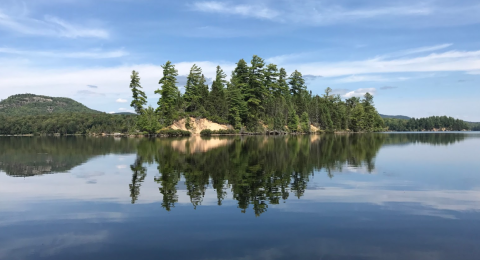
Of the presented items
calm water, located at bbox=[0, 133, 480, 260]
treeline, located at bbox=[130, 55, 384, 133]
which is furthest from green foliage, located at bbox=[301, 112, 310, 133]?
calm water, located at bbox=[0, 133, 480, 260]

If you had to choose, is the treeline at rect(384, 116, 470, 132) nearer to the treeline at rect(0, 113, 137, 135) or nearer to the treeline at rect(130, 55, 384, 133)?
the treeline at rect(130, 55, 384, 133)

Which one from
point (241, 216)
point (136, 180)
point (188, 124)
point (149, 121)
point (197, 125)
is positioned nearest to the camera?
point (241, 216)

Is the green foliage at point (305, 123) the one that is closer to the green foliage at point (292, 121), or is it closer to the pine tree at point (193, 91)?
the green foliage at point (292, 121)

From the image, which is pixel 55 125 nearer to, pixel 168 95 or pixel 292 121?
pixel 168 95

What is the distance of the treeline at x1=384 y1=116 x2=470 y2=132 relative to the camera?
18212 centimetres

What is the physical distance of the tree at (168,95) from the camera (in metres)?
82.2

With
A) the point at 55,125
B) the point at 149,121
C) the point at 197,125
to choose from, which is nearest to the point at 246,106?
the point at 197,125

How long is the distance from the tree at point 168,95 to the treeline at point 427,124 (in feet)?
453

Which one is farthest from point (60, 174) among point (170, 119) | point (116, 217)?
point (170, 119)

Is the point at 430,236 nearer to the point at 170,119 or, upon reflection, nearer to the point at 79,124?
the point at 170,119

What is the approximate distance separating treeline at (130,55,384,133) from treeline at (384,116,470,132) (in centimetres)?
9279

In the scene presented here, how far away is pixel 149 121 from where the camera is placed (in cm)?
8056

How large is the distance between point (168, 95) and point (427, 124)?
159 meters

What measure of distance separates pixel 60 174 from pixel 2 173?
11.7ft
